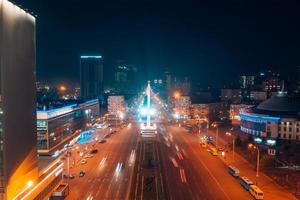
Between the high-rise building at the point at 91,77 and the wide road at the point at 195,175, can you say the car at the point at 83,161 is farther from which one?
the high-rise building at the point at 91,77

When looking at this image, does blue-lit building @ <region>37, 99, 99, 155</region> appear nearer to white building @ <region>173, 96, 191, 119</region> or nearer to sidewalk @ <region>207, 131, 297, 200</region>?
sidewalk @ <region>207, 131, 297, 200</region>

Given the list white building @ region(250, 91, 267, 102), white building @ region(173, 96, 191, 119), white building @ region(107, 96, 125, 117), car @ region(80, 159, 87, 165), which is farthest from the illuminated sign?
white building @ region(107, 96, 125, 117)

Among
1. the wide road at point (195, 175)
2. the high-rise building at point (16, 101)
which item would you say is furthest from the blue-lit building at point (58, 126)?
the high-rise building at point (16, 101)

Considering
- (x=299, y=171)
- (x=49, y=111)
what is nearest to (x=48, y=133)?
(x=49, y=111)

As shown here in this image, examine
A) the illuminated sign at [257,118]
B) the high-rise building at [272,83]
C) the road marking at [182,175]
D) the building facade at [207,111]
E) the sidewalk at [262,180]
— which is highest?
the high-rise building at [272,83]

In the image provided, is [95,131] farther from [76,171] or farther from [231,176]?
[231,176]

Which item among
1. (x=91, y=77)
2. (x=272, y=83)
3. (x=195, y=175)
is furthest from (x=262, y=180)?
(x=91, y=77)
